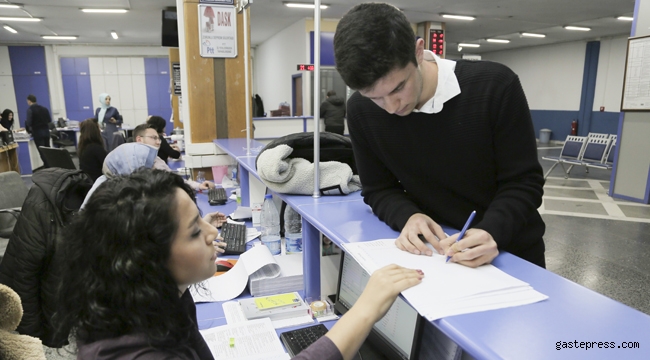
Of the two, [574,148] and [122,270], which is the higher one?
[122,270]

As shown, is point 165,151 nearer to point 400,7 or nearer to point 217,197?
point 217,197

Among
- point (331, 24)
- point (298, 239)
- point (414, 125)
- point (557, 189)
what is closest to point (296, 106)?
point (331, 24)

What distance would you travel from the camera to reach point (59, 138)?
9711 mm

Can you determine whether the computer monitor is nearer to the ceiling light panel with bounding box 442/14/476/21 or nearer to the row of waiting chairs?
the row of waiting chairs

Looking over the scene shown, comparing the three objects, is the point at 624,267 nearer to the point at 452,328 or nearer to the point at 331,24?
the point at 452,328

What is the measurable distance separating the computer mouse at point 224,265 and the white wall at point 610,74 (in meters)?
12.1

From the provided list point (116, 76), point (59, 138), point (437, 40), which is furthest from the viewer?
point (116, 76)

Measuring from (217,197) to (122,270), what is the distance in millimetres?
2288

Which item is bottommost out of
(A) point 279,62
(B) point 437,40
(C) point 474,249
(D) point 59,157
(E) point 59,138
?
(E) point 59,138

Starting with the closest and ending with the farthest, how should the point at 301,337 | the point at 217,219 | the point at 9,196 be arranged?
1. the point at 301,337
2. the point at 217,219
3. the point at 9,196

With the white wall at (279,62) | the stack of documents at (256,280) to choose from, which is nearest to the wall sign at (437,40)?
the white wall at (279,62)

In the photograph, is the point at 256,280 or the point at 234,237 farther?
the point at 234,237

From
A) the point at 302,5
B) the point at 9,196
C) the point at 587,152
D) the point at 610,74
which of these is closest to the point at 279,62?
the point at 302,5

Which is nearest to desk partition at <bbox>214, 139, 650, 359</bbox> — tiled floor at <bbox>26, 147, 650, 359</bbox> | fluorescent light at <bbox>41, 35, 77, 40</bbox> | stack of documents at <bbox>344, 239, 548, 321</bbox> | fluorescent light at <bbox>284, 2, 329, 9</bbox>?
stack of documents at <bbox>344, 239, 548, 321</bbox>
